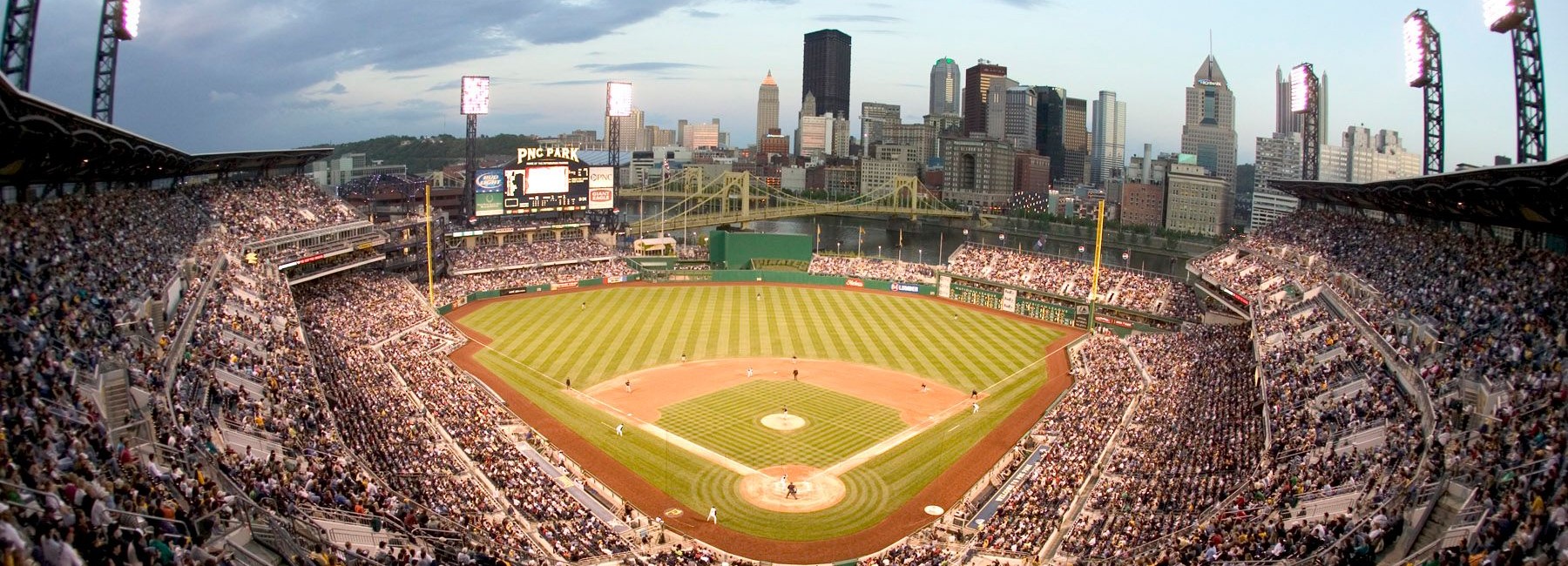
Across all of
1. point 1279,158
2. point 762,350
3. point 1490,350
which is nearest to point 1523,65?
point 1490,350

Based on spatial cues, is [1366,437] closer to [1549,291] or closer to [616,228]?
[1549,291]

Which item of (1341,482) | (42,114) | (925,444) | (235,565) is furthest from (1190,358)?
(42,114)

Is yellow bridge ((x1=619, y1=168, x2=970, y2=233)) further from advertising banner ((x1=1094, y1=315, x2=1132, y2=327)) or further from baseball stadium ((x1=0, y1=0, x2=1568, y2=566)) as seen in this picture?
advertising banner ((x1=1094, y1=315, x2=1132, y2=327))

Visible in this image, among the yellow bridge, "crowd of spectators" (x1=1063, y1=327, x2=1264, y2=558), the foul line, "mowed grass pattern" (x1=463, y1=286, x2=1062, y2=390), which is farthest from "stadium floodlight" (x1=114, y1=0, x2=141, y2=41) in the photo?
the yellow bridge

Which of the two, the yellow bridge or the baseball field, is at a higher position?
the yellow bridge

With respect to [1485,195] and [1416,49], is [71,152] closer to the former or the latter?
[1485,195]

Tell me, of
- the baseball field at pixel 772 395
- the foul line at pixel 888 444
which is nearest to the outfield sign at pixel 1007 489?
the baseball field at pixel 772 395
